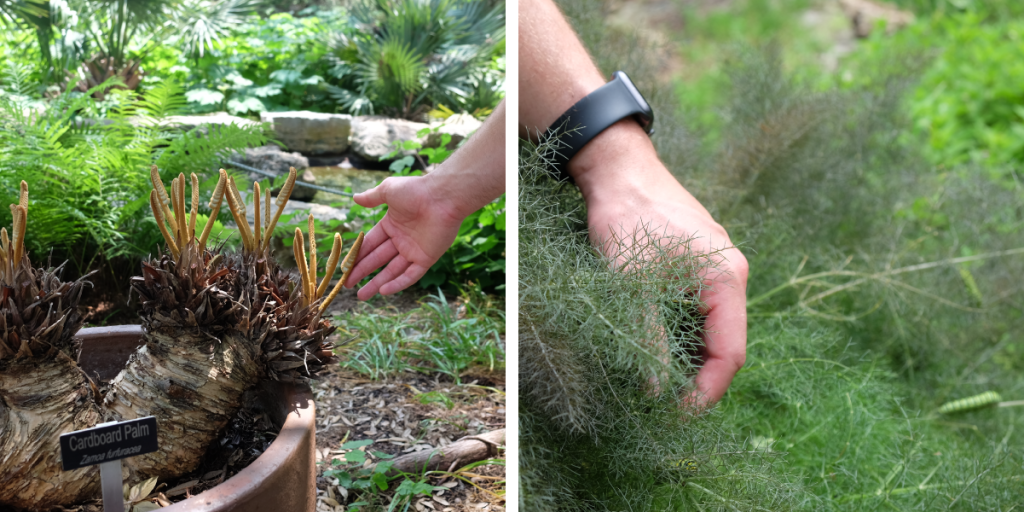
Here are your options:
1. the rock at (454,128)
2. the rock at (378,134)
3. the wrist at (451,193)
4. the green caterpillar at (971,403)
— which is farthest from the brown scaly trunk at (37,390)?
the green caterpillar at (971,403)

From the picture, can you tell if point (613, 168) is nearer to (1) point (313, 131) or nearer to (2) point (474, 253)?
(1) point (313, 131)

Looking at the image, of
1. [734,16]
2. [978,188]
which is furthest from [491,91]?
[734,16]

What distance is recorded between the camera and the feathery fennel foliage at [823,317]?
0.55 m

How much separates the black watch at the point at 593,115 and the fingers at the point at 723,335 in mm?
169

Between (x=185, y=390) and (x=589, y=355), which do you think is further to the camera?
(x=185, y=390)

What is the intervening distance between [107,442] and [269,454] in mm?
132

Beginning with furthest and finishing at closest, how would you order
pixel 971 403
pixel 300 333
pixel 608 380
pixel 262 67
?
pixel 971 403 < pixel 262 67 < pixel 300 333 < pixel 608 380

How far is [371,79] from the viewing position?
46.8 inches

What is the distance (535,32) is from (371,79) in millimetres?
635

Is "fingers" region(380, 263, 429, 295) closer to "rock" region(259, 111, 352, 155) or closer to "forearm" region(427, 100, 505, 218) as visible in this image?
"forearm" region(427, 100, 505, 218)

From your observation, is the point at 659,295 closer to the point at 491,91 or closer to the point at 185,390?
the point at 185,390

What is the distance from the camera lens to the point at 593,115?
0.66 meters

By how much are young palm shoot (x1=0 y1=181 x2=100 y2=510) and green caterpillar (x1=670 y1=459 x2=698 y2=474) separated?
55cm

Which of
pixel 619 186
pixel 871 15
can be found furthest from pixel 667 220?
pixel 871 15
